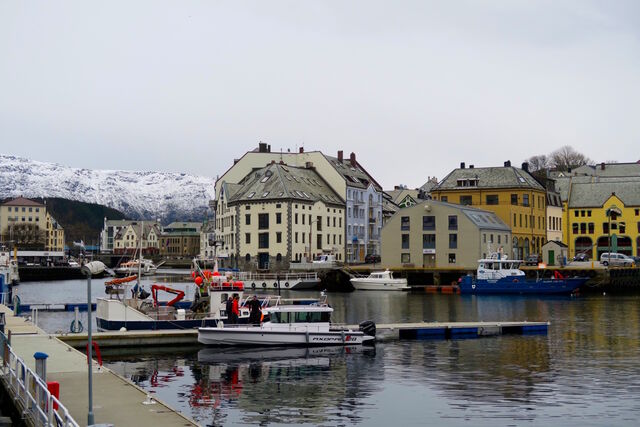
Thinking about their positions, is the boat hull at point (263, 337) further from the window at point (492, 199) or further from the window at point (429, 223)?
the window at point (492, 199)

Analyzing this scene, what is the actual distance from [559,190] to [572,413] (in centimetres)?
11124

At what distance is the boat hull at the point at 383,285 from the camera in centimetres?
9438

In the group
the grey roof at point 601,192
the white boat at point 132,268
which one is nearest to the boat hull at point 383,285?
the white boat at point 132,268

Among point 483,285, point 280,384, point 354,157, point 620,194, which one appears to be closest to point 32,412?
point 280,384

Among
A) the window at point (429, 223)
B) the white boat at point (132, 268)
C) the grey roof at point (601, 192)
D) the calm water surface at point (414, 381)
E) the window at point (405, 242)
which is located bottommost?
the calm water surface at point (414, 381)

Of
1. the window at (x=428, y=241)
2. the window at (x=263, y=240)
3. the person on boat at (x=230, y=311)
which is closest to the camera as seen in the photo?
the person on boat at (x=230, y=311)

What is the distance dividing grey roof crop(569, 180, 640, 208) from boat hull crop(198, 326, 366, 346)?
305ft

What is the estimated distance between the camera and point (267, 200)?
113 metres

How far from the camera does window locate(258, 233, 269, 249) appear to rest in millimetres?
113188

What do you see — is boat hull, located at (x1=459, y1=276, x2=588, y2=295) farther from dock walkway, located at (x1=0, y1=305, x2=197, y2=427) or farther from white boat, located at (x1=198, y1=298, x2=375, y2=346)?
dock walkway, located at (x1=0, y1=305, x2=197, y2=427)

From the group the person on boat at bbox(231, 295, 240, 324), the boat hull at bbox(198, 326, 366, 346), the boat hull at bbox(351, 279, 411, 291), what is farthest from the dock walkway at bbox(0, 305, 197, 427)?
the boat hull at bbox(351, 279, 411, 291)

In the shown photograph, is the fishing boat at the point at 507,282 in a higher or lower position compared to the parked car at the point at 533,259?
lower

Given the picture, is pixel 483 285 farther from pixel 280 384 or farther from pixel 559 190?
pixel 280 384

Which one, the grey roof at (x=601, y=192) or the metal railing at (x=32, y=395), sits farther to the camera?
the grey roof at (x=601, y=192)
